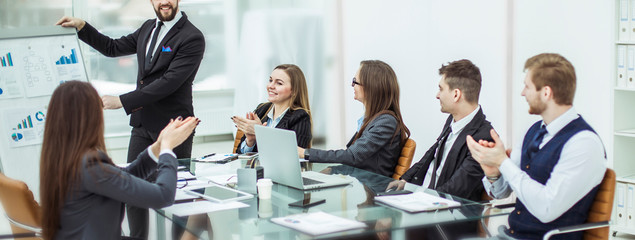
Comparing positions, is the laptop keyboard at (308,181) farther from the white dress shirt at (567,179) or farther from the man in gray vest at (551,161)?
the white dress shirt at (567,179)

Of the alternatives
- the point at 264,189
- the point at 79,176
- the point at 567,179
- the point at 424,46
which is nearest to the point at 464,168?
the point at 567,179

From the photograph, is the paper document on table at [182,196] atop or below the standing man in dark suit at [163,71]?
below

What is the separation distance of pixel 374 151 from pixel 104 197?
166cm

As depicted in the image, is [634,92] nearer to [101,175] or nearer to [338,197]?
[338,197]

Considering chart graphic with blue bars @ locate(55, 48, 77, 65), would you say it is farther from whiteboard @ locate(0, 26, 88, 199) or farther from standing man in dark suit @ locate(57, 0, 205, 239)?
standing man in dark suit @ locate(57, 0, 205, 239)

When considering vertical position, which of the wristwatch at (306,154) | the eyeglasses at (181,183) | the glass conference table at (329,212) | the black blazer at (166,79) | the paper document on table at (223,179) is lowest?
the glass conference table at (329,212)

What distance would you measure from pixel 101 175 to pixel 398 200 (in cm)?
108

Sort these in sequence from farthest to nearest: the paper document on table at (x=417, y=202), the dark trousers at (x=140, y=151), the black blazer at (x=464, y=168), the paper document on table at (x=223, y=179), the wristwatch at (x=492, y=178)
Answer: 1. the dark trousers at (x=140, y=151)
2. the paper document on table at (x=223, y=179)
3. the black blazer at (x=464, y=168)
4. the wristwatch at (x=492, y=178)
5. the paper document on table at (x=417, y=202)

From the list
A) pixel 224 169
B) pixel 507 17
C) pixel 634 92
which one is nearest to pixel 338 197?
pixel 224 169

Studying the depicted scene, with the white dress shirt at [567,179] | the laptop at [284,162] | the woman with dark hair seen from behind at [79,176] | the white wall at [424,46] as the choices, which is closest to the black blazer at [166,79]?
the laptop at [284,162]

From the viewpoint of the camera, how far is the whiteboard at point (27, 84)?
159 inches

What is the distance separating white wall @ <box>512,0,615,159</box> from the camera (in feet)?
15.3

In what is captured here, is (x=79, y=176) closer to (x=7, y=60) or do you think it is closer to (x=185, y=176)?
(x=185, y=176)

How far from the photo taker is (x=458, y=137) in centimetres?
325
